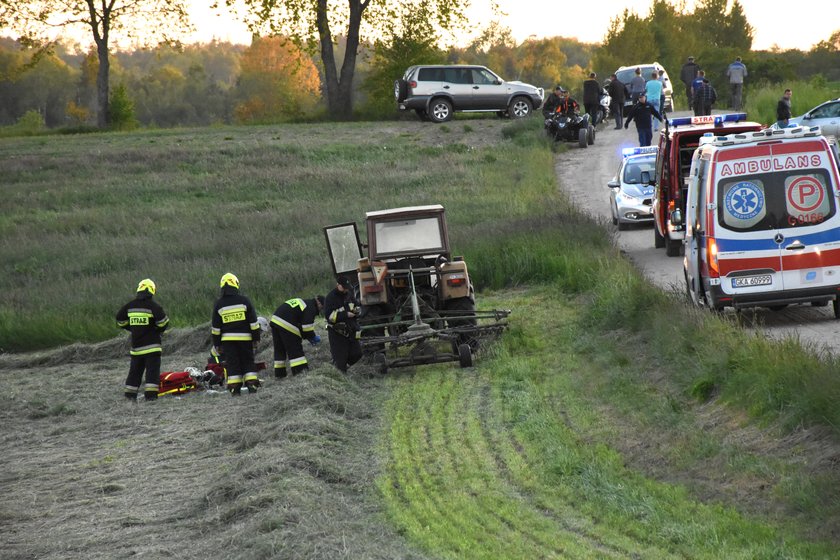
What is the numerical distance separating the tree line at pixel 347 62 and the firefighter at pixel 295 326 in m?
40.3

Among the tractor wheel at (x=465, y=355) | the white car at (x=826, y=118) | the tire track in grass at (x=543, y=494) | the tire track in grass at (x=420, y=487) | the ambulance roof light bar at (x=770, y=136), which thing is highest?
the white car at (x=826, y=118)

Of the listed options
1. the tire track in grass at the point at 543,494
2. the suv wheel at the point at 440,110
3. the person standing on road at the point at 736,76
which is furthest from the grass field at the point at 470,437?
the suv wheel at the point at 440,110

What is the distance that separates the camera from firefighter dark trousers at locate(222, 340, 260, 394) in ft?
52.3

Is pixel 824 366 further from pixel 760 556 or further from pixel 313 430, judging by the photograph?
pixel 313 430

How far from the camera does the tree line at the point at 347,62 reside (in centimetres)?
5947

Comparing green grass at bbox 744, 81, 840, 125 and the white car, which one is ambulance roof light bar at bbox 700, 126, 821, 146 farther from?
green grass at bbox 744, 81, 840, 125

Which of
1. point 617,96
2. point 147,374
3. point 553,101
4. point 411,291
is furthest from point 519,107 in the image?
point 147,374

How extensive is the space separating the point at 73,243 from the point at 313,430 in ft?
70.6

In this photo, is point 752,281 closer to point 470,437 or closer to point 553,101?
point 470,437

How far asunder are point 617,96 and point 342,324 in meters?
28.2

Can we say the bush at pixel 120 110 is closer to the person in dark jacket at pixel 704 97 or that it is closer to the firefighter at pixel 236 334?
the person in dark jacket at pixel 704 97

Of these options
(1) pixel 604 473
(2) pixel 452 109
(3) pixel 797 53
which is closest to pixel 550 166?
(2) pixel 452 109

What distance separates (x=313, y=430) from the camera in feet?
41.1

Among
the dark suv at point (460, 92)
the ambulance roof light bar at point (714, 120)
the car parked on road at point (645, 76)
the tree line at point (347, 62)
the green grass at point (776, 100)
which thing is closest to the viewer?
the ambulance roof light bar at point (714, 120)
